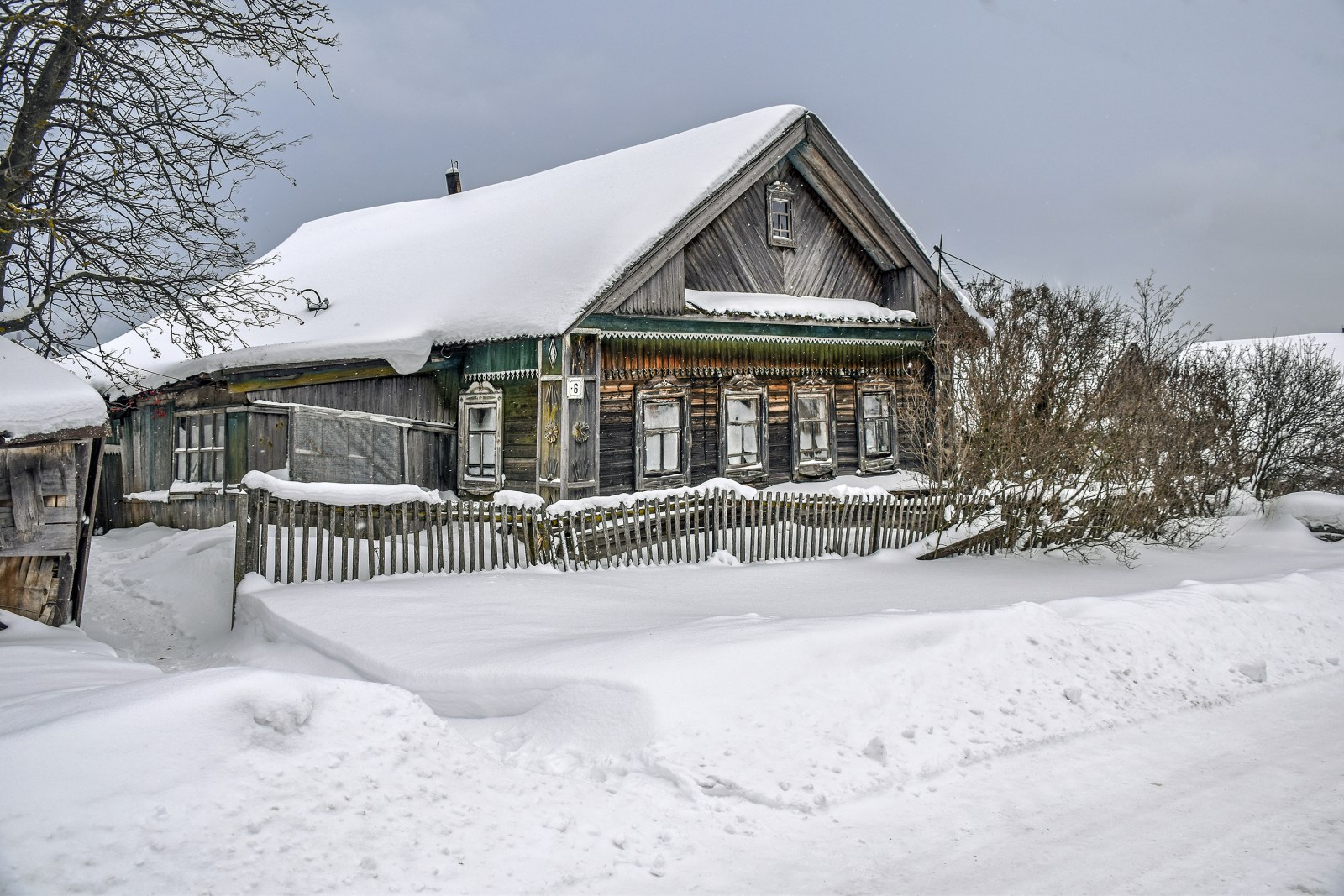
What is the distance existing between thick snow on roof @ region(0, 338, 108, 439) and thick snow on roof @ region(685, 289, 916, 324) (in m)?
9.13

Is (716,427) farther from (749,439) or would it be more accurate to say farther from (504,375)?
(504,375)

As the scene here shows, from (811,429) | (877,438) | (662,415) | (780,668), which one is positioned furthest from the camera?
(877,438)

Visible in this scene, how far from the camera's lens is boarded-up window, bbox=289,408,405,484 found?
12164 mm

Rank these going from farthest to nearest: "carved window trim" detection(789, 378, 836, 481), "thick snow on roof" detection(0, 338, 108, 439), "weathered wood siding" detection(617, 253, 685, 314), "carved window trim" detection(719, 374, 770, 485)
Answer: "carved window trim" detection(789, 378, 836, 481) < "carved window trim" detection(719, 374, 770, 485) < "weathered wood siding" detection(617, 253, 685, 314) < "thick snow on roof" detection(0, 338, 108, 439)

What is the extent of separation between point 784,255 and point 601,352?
449cm

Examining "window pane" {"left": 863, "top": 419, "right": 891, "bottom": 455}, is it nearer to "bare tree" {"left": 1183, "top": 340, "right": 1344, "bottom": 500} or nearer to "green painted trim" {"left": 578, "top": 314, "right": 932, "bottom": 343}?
"green painted trim" {"left": 578, "top": 314, "right": 932, "bottom": 343}

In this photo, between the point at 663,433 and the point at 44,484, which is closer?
the point at 44,484

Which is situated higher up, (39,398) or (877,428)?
(39,398)

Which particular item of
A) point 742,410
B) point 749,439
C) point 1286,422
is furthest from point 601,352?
point 1286,422

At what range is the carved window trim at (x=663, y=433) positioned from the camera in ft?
47.1

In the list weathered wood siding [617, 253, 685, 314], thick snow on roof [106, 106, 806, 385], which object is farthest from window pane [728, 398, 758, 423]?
thick snow on roof [106, 106, 806, 385]

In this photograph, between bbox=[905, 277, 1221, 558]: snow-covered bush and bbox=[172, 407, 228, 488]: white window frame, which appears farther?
bbox=[172, 407, 228, 488]: white window frame

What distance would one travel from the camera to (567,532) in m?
9.88

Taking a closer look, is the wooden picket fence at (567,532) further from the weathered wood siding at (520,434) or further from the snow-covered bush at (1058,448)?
the weathered wood siding at (520,434)
